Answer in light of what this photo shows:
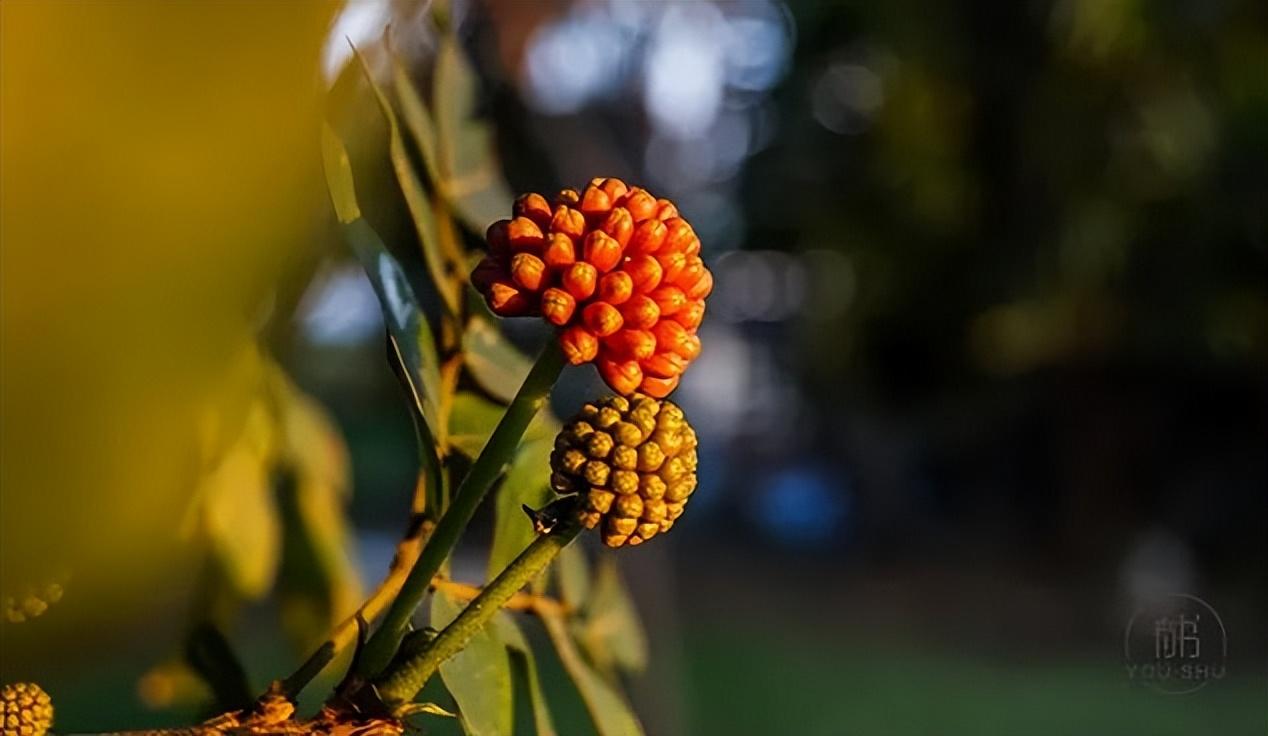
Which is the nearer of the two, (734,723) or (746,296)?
(734,723)

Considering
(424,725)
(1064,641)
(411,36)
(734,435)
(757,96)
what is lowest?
(424,725)

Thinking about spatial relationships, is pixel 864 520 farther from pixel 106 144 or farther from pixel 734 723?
pixel 106 144

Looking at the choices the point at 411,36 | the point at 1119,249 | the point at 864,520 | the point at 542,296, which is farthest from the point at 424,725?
the point at 864,520

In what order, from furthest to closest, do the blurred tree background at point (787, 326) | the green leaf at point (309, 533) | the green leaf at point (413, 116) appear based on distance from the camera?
1. the green leaf at point (309, 533)
2. the green leaf at point (413, 116)
3. the blurred tree background at point (787, 326)

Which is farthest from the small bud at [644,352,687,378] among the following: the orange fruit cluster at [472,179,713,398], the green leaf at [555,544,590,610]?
the green leaf at [555,544,590,610]

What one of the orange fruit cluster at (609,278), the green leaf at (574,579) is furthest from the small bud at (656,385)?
the green leaf at (574,579)

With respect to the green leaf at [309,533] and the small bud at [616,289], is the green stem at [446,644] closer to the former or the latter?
the small bud at [616,289]

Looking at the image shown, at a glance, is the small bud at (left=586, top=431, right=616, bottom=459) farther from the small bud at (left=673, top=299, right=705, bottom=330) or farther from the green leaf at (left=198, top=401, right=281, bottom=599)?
the green leaf at (left=198, top=401, right=281, bottom=599)
